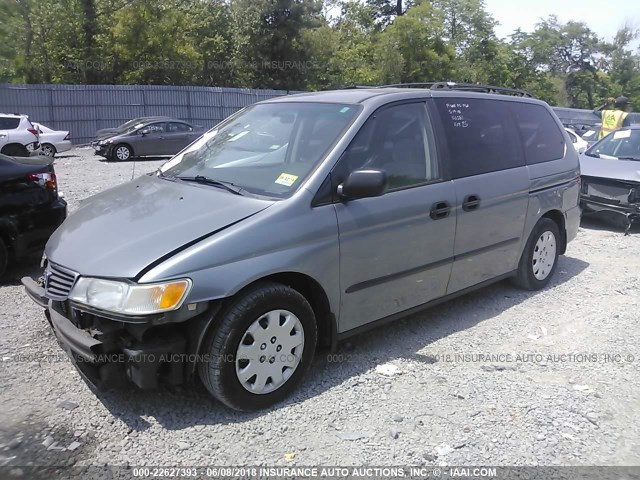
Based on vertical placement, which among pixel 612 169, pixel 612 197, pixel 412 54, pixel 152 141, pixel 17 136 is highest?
pixel 412 54

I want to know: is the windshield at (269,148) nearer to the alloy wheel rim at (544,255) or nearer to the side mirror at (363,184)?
the side mirror at (363,184)

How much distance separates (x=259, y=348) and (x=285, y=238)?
66 centimetres

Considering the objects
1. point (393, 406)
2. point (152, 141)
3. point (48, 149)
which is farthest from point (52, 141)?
point (393, 406)

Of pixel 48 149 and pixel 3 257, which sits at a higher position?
pixel 3 257

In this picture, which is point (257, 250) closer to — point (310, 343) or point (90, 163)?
point (310, 343)

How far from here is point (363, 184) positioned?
11.6 ft

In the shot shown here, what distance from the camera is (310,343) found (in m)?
3.55

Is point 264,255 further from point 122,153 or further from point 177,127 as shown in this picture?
point 177,127

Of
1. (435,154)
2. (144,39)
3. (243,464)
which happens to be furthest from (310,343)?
(144,39)

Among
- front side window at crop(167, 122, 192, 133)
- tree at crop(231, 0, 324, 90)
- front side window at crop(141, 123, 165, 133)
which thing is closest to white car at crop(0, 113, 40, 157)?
front side window at crop(141, 123, 165, 133)

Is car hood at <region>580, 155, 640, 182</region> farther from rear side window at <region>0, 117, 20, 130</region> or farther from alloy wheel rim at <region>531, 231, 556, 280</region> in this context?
rear side window at <region>0, 117, 20, 130</region>

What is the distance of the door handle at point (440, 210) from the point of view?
13.7 feet

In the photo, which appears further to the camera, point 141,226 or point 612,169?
point 612,169

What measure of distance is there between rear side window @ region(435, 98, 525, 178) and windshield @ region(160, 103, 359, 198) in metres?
0.97
